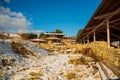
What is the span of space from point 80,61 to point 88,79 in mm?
2544

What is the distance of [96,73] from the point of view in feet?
17.0

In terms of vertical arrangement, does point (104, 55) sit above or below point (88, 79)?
above

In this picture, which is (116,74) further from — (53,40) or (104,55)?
(53,40)

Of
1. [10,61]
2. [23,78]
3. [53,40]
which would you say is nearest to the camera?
[23,78]

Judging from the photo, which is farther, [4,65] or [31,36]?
[31,36]

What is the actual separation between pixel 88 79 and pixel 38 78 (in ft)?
4.91

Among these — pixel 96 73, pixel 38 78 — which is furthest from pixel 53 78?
pixel 96 73

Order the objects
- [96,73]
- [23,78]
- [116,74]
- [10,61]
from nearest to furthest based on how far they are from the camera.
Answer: [116,74], [23,78], [96,73], [10,61]

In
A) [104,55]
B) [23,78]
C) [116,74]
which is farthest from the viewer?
[104,55]

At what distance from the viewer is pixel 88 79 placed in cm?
479

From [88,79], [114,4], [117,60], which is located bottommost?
[88,79]

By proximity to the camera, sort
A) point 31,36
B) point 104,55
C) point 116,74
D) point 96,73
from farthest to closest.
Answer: point 31,36 < point 104,55 < point 96,73 < point 116,74

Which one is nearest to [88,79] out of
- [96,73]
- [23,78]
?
[96,73]

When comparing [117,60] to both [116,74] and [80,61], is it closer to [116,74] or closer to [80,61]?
[116,74]
